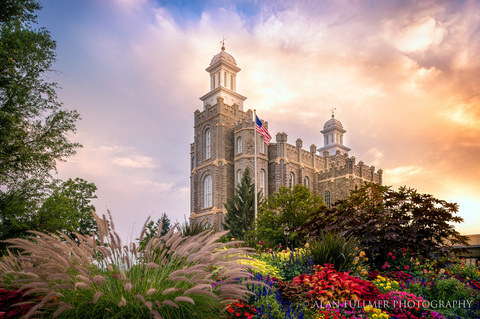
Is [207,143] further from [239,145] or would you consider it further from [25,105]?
[25,105]

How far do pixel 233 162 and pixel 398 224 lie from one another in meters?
28.0

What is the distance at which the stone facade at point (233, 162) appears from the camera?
118ft

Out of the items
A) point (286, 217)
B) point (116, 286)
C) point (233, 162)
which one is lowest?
point (116, 286)

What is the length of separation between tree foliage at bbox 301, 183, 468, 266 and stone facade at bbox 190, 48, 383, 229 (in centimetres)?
2411

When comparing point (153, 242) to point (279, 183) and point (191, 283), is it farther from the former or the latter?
point (279, 183)

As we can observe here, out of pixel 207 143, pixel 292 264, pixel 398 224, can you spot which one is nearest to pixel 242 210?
pixel 207 143

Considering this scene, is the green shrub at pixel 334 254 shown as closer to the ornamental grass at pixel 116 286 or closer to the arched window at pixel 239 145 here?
the ornamental grass at pixel 116 286

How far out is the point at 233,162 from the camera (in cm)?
3734

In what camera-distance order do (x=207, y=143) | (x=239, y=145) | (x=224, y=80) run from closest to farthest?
(x=239, y=145), (x=207, y=143), (x=224, y=80)

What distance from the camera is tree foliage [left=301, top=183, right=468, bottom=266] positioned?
31.0ft

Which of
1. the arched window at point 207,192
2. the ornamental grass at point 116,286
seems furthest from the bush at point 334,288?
the arched window at point 207,192

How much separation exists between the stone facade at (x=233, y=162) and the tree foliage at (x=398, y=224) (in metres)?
24.1

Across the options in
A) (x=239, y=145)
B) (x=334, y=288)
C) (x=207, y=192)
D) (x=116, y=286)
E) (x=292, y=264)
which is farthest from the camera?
(x=207, y=192)

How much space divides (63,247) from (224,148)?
32.8 meters
